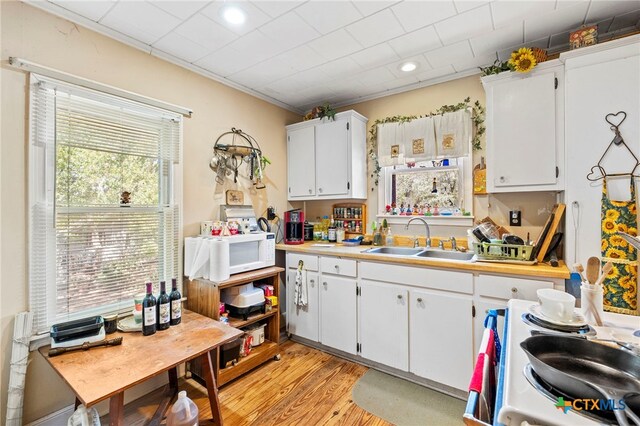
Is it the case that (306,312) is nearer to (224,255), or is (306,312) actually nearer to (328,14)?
(224,255)

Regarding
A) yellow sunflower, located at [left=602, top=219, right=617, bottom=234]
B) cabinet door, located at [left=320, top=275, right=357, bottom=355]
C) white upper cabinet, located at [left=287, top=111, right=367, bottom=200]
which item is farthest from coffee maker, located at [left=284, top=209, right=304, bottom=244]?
yellow sunflower, located at [left=602, top=219, right=617, bottom=234]

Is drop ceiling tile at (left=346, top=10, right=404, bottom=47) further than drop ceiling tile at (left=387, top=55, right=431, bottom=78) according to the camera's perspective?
No

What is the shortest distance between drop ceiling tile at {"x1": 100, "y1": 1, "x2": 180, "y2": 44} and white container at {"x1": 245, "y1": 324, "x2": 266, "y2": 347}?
95.4 inches

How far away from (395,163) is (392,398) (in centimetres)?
207

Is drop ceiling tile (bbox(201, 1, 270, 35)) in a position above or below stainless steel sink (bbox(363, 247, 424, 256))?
above

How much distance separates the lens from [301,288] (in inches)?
109

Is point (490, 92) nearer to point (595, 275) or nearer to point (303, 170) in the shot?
point (595, 275)

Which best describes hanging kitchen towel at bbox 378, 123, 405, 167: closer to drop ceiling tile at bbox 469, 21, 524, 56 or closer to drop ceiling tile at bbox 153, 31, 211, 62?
drop ceiling tile at bbox 469, 21, 524, 56

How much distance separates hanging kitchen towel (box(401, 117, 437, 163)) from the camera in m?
2.70

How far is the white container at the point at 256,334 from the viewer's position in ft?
8.21

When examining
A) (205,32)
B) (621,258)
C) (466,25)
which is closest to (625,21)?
(466,25)

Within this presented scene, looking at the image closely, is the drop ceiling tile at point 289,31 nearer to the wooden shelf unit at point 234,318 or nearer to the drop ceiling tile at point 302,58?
the drop ceiling tile at point 302,58

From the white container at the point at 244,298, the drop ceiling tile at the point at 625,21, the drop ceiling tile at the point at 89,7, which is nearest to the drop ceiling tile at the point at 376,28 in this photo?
the drop ceiling tile at the point at 625,21

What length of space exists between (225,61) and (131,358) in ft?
7.39
